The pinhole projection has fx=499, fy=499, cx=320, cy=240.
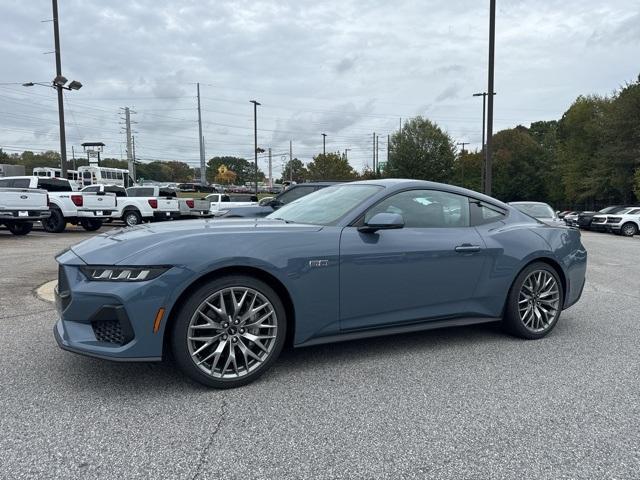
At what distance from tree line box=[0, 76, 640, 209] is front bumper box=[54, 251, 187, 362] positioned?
1592 inches

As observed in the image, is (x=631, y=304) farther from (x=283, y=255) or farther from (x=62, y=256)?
(x=62, y=256)

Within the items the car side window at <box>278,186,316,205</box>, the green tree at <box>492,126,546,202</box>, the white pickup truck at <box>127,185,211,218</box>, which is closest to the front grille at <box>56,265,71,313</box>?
the car side window at <box>278,186,316,205</box>

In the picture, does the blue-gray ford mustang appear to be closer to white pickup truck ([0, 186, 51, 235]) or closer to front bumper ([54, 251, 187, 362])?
front bumper ([54, 251, 187, 362])

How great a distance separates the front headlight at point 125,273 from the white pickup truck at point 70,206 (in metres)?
14.6

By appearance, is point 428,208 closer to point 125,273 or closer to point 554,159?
point 125,273

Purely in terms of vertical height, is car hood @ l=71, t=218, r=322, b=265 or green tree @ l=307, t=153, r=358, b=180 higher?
green tree @ l=307, t=153, r=358, b=180

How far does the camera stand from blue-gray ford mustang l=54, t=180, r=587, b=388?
3145mm

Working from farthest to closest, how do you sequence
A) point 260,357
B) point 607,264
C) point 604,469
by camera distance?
1. point 607,264
2. point 260,357
3. point 604,469

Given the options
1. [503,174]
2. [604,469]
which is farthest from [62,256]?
[503,174]

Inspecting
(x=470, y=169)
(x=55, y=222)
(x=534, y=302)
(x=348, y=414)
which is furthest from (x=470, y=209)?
(x=470, y=169)

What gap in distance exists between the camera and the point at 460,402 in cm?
322

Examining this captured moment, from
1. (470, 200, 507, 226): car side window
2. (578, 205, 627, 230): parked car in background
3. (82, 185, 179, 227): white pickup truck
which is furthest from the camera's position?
(578, 205, 627, 230): parked car in background

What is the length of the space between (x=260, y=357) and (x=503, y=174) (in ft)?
215

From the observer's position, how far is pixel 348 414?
303 cm
